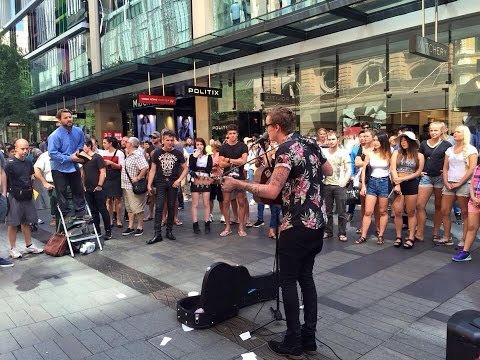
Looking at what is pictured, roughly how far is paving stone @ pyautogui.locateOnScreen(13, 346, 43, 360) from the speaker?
3.07 m

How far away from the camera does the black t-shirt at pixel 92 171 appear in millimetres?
7555

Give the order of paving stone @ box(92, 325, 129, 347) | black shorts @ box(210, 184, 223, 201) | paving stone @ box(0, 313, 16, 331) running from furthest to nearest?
black shorts @ box(210, 184, 223, 201) → paving stone @ box(0, 313, 16, 331) → paving stone @ box(92, 325, 129, 347)

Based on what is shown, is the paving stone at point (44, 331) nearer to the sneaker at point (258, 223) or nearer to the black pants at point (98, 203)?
the black pants at point (98, 203)

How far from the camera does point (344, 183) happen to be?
6.99 m

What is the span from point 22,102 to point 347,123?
64.8 ft

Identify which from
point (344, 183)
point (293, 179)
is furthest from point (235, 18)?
point (293, 179)

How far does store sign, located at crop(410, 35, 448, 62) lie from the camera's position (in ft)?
25.6

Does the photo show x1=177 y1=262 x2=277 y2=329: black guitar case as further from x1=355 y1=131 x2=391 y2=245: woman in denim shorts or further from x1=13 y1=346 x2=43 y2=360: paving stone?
x1=355 y1=131 x2=391 y2=245: woman in denim shorts

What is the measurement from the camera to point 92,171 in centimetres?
759

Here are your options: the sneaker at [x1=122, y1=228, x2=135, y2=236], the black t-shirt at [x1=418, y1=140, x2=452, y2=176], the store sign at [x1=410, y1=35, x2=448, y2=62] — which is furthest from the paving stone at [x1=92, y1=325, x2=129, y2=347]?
the store sign at [x1=410, y1=35, x2=448, y2=62]

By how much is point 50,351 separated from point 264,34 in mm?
10971

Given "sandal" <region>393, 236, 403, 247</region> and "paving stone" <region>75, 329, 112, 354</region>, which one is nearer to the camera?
"paving stone" <region>75, 329, 112, 354</region>

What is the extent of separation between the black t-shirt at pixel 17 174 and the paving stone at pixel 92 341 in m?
3.59

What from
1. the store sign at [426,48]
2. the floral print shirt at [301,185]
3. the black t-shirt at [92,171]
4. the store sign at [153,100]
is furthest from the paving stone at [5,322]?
the store sign at [153,100]
